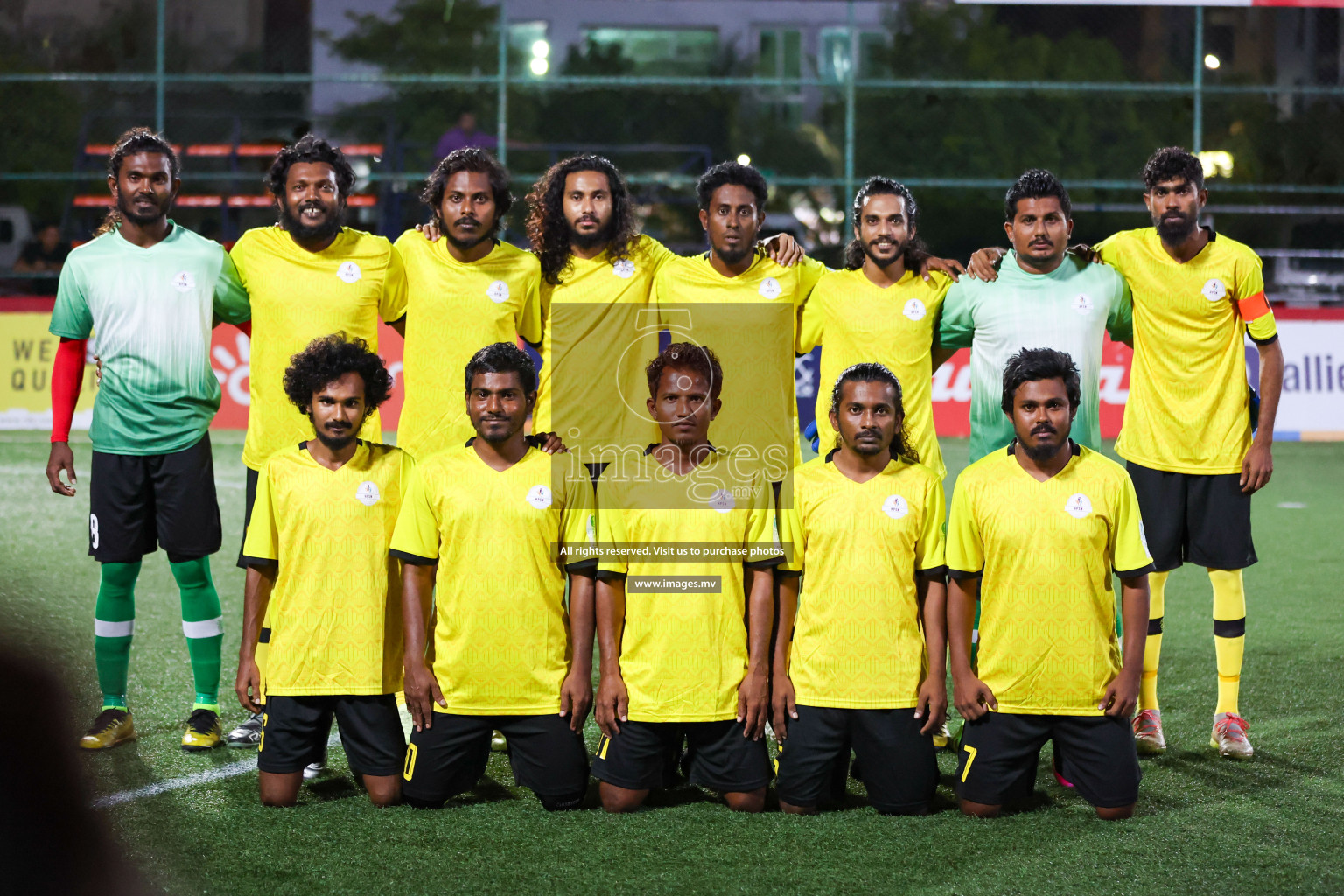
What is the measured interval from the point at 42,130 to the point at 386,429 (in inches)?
339

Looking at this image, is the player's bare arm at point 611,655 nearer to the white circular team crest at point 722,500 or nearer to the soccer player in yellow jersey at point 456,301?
the white circular team crest at point 722,500

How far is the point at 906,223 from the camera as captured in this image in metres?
4.70

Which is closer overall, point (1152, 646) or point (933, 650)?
point (933, 650)

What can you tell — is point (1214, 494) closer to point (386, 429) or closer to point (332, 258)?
point (332, 258)

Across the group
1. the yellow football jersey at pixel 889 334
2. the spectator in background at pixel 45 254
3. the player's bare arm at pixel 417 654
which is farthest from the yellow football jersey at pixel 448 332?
the spectator in background at pixel 45 254

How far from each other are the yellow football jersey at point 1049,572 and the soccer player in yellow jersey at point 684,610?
0.64 m

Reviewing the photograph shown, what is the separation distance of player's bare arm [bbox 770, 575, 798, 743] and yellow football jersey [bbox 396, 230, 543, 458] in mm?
1240

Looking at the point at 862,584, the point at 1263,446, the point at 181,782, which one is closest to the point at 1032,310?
the point at 1263,446

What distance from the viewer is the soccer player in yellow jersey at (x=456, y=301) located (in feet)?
15.3

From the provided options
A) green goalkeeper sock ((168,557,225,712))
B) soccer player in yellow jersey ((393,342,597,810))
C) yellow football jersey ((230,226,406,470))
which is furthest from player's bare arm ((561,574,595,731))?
green goalkeeper sock ((168,557,225,712))

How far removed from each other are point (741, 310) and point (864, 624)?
1253 millimetres

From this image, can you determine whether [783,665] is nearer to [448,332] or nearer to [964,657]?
[964,657]

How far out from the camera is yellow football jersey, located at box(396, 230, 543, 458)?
184 inches

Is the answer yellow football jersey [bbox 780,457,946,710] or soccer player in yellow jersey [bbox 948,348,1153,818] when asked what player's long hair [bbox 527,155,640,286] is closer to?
yellow football jersey [bbox 780,457,946,710]
